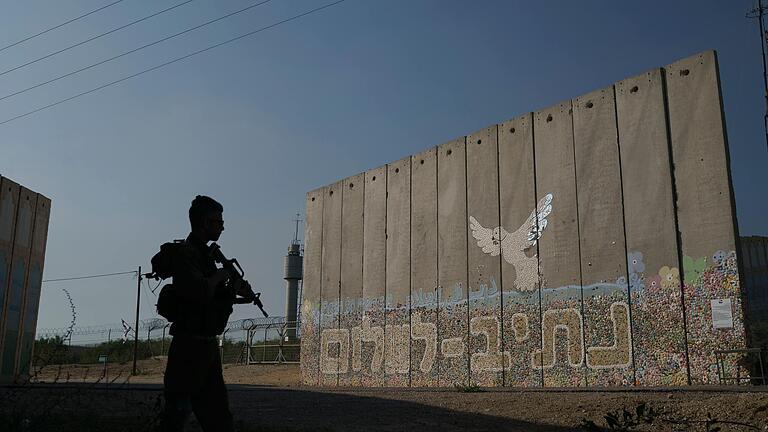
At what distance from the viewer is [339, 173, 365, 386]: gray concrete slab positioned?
14.7 meters

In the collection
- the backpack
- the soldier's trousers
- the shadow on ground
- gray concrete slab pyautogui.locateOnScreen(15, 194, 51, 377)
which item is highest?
gray concrete slab pyautogui.locateOnScreen(15, 194, 51, 377)

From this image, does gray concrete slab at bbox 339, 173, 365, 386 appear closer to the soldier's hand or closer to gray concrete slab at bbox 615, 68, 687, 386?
gray concrete slab at bbox 615, 68, 687, 386

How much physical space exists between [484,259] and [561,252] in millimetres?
1653

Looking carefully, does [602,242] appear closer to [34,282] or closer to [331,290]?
[331,290]

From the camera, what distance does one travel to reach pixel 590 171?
10438 mm

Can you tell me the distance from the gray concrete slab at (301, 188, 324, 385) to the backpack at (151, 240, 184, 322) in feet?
40.7

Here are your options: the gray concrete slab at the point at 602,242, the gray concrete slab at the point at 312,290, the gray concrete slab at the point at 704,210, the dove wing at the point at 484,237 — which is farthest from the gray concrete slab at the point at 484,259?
the gray concrete slab at the point at 312,290

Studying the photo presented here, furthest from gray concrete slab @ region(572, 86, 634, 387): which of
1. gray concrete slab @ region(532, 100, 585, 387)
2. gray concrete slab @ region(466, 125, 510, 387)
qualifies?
gray concrete slab @ region(466, 125, 510, 387)

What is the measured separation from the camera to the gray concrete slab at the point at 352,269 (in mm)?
14664

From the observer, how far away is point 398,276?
14.0 metres

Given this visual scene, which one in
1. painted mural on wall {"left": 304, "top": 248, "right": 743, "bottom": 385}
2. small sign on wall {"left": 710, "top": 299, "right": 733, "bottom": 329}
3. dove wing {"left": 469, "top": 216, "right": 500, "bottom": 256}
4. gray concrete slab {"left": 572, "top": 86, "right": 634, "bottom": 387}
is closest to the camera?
small sign on wall {"left": 710, "top": 299, "right": 733, "bottom": 329}

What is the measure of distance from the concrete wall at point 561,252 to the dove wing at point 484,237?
0.12 ft

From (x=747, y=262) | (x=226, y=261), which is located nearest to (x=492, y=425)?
(x=226, y=261)

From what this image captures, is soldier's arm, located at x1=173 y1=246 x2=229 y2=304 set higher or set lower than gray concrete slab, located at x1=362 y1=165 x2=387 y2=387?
lower
